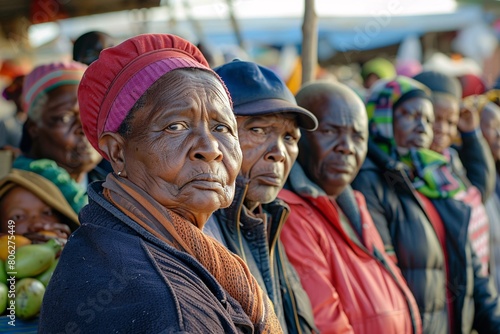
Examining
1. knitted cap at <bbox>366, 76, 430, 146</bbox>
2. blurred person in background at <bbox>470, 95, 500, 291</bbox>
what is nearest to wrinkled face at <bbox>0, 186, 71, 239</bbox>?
knitted cap at <bbox>366, 76, 430, 146</bbox>

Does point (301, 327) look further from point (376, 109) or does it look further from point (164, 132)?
point (376, 109)

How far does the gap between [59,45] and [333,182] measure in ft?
23.9

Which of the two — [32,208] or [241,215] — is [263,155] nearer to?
[241,215]

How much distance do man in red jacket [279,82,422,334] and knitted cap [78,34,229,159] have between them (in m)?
1.36

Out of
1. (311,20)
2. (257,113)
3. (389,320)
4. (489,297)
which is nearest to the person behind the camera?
(257,113)

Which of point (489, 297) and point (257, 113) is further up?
point (257, 113)

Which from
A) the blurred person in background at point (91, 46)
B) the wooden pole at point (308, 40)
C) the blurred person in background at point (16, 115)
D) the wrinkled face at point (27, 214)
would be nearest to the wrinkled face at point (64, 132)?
the wrinkled face at point (27, 214)

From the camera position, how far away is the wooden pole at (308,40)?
4617mm

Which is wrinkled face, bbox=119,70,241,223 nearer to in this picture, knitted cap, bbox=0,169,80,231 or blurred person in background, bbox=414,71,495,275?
knitted cap, bbox=0,169,80,231

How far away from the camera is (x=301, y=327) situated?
8.87 feet

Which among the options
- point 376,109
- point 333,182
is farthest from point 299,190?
point 376,109

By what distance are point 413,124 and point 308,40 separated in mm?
933

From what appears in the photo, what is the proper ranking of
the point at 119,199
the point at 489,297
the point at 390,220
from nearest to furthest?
the point at 119,199 < the point at 390,220 < the point at 489,297

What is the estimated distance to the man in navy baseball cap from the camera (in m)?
2.55
